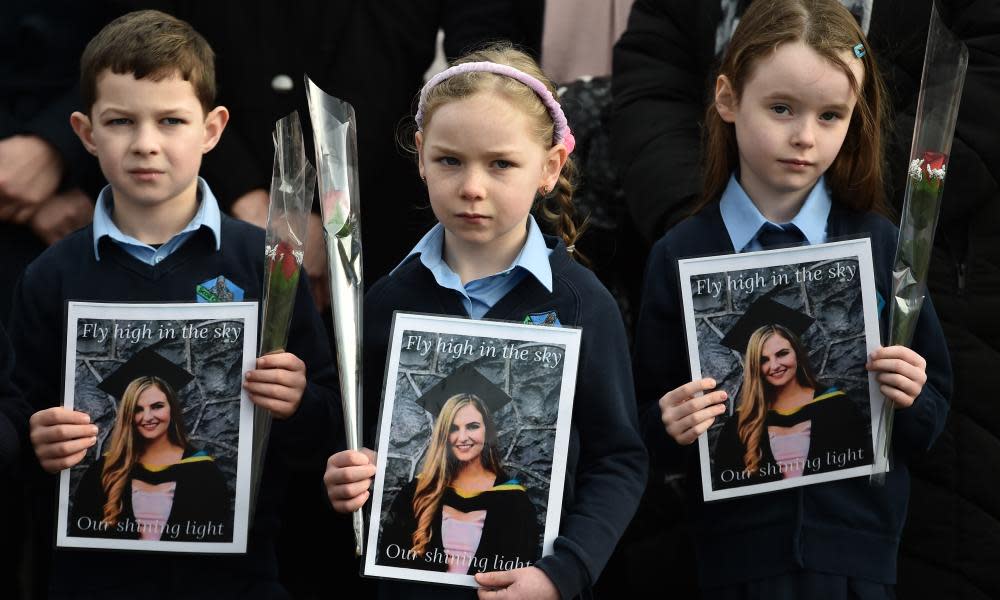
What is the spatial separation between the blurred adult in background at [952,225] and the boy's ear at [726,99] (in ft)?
1.04

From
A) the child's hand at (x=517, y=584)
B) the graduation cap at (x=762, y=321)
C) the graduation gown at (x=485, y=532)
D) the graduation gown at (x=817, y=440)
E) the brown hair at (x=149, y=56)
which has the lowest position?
the child's hand at (x=517, y=584)

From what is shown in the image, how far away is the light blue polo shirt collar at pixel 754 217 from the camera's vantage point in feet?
9.91

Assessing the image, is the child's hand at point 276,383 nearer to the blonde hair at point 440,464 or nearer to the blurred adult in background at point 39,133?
the blonde hair at point 440,464

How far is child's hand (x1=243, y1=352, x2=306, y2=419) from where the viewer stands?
2879 millimetres

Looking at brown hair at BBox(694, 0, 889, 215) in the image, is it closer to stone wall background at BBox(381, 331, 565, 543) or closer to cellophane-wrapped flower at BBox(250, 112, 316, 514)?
stone wall background at BBox(381, 331, 565, 543)

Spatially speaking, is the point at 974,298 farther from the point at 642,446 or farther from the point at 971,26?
the point at 642,446

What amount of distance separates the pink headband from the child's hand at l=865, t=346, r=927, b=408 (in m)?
0.84

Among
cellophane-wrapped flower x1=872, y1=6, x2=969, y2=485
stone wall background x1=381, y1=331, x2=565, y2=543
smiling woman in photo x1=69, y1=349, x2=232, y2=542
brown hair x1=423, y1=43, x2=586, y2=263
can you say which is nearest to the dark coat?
brown hair x1=423, y1=43, x2=586, y2=263

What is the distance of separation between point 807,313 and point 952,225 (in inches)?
28.9

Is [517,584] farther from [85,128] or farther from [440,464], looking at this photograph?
[85,128]

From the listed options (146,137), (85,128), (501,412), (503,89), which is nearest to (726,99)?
(503,89)

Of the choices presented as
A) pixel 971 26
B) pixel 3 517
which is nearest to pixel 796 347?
pixel 971 26

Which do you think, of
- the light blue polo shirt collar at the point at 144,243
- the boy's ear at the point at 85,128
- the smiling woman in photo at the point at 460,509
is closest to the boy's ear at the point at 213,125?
the light blue polo shirt collar at the point at 144,243

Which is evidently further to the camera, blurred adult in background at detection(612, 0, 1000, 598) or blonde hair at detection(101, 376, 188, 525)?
blurred adult in background at detection(612, 0, 1000, 598)
